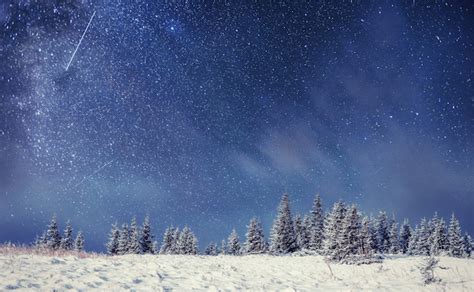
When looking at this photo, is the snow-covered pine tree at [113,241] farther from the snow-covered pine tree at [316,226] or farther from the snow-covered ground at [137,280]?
the snow-covered ground at [137,280]

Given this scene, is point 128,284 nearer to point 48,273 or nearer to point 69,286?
point 69,286

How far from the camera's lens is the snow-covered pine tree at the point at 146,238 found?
50.8 meters

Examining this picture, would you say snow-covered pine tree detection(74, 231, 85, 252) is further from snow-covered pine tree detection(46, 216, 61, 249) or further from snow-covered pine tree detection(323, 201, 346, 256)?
snow-covered pine tree detection(323, 201, 346, 256)

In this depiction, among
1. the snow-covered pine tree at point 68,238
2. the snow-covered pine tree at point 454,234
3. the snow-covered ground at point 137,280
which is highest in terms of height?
the snow-covered pine tree at point 454,234

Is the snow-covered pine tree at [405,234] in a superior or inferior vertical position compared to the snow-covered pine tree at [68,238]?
superior

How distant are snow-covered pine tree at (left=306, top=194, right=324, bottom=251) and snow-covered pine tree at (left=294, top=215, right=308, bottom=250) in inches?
47.4

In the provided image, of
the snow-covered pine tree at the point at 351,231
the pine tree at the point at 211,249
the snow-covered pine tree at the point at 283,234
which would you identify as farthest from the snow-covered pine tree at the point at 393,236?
the snow-covered pine tree at the point at 351,231

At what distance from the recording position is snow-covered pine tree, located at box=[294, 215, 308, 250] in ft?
164

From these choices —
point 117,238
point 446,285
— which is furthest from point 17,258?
point 117,238

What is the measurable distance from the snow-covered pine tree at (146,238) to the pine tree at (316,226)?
25.0 metres

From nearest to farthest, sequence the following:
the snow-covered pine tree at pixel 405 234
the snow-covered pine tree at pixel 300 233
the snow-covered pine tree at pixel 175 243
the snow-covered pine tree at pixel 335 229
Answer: the snow-covered pine tree at pixel 335 229 → the snow-covered pine tree at pixel 300 233 → the snow-covered pine tree at pixel 175 243 → the snow-covered pine tree at pixel 405 234

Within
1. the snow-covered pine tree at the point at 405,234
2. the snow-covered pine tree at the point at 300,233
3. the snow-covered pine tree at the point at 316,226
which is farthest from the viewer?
the snow-covered pine tree at the point at 405,234

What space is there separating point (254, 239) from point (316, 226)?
370 inches

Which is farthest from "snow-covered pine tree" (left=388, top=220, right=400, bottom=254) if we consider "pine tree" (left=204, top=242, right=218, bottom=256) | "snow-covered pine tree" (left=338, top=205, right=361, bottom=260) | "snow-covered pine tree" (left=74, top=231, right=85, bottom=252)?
"snow-covered pine tree" (left=74, top=231, right=85, bottom=252)
